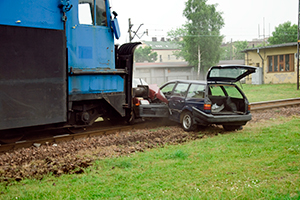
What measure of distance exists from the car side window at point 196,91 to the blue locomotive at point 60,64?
1907 millimetres

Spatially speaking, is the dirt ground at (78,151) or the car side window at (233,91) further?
the car side window at (233,91)

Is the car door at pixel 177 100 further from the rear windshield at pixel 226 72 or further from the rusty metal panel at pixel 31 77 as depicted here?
the rusty metal panel at pixel 31 77

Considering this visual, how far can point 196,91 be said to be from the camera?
939 cm

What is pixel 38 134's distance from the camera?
28.7 ft

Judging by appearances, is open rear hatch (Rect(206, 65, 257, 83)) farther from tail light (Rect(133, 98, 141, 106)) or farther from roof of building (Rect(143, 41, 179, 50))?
roof of building (Rect(143, 41, 179, 50))

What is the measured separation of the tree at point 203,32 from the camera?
48.0m

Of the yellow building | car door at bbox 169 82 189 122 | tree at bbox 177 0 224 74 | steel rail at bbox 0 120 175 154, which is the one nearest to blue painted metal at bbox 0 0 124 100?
steel rail at bbox 0 120 175 154

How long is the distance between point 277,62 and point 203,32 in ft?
55.0

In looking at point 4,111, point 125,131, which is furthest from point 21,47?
point 125,131

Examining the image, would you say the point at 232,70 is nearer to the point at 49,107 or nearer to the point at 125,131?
the point at 125,131

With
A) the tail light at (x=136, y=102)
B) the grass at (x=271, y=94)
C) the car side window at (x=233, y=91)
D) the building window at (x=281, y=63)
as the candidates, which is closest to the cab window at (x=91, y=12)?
the tail light at (x=136, y=102)

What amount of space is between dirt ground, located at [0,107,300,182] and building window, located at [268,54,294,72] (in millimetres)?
26494

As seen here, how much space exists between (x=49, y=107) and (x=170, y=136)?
339 centimetres

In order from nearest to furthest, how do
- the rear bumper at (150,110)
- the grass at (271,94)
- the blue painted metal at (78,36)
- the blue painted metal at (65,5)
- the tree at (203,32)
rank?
the blue painted metal at (78,36), the blue painted metal at (65,5), the rear bumper at (150,110), the grass at (271,94), the tree at (203,32)
